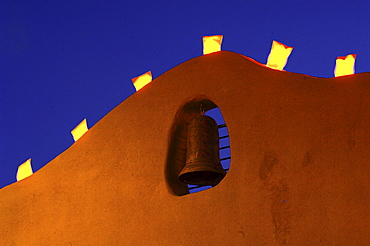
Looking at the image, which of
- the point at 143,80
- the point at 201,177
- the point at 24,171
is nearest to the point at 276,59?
the point at 201,177

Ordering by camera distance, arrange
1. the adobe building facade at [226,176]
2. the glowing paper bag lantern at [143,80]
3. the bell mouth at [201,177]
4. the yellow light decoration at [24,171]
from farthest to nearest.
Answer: the yellow light decoration at [24,171]
the glowing paper bag lantern at [143,80]
the bell mouth at [201,177]
the adobe building facade at [226,176]

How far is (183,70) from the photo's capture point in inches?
171

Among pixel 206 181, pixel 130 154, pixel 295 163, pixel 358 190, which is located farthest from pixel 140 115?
pixel 358 190

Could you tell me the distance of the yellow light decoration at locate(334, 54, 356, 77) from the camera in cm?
367

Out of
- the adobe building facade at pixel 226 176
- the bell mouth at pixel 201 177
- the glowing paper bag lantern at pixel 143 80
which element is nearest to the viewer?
the adobe building facade at pixel 226 176

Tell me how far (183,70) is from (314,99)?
1258 millimetres

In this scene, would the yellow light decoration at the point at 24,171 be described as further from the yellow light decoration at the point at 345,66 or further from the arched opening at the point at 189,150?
the yellow light decoration at the point at 345,66

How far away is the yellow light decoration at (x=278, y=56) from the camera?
3953 millimetres

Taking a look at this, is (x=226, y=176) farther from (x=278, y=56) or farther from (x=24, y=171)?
(x=24, y=171)

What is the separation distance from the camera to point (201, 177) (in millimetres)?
4160

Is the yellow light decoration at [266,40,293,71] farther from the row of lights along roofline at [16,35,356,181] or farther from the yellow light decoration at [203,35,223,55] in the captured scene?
the yellow light decoration at [203,35,223,55]

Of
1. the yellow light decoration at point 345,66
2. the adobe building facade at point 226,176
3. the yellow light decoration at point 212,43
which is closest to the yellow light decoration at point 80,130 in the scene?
the adobe building facade at point 226,176

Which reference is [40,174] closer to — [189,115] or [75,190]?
[75,190]

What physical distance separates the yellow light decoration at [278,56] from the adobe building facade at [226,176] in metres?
0.17
